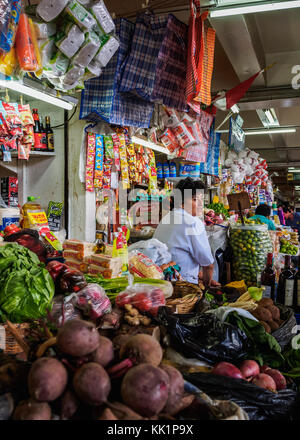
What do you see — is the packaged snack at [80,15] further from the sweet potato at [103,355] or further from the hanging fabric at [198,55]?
the sweet potato at [103,355]

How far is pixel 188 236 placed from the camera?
3863mm

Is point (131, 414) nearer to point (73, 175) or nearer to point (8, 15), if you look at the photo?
point (8, 15)

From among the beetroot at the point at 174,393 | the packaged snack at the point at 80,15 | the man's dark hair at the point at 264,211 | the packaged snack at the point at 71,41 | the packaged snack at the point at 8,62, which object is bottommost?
the beetroot at the point at 174,393

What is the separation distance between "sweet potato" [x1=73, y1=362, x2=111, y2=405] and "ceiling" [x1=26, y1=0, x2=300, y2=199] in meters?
3.48

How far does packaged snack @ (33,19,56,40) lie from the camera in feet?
7.57

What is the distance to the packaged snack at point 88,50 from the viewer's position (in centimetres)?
240

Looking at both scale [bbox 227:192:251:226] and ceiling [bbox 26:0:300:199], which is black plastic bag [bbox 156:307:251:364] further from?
scale [bbox 227:192:251:226]

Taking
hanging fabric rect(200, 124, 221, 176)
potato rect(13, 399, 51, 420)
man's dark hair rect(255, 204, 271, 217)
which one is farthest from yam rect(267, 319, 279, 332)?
man's dark hair rect(255, 204, 271, 217)

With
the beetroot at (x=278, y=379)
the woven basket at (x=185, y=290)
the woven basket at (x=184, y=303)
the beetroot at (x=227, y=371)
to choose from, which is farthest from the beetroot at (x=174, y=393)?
the woven basket at (x=185, y=290)

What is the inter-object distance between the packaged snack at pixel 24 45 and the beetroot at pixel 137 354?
5.96 ft

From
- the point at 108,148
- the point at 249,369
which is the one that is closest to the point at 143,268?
the point at 249,369

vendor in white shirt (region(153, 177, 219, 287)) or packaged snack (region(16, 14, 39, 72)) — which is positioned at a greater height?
packaged snack (region(16, 14, 39, 72))

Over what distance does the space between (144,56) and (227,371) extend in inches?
121
